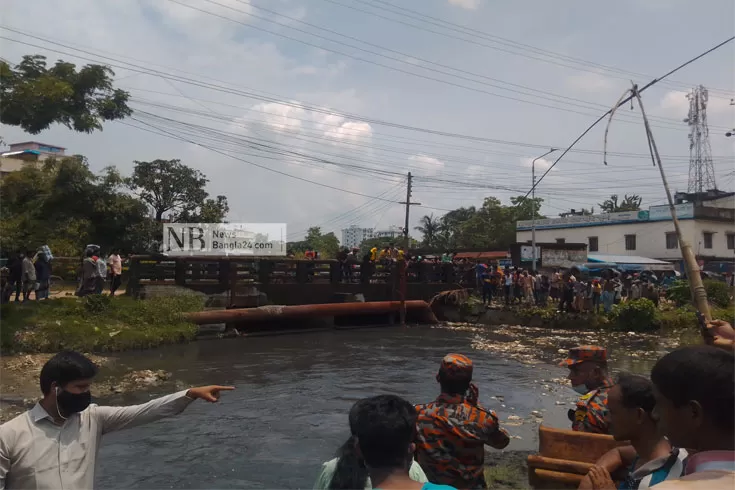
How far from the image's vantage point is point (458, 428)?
3.73 m

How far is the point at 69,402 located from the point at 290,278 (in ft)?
59.9

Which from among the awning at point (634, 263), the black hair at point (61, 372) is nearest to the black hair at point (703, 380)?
the black hair at point (61, 372)

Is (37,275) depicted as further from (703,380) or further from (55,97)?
(703,380)

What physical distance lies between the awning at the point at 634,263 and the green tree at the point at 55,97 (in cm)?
2901

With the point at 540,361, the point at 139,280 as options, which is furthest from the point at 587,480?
the point at 139,280

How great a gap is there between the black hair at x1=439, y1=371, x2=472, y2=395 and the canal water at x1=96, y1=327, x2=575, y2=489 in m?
3.59

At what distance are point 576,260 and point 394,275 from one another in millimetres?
14360

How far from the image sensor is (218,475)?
7.02 m

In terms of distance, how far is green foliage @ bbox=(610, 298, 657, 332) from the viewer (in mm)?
20969

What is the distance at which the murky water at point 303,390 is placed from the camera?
7.32m

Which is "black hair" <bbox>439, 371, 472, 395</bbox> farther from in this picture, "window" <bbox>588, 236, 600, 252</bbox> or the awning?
"window" <bbox>588, 236, 600, 252</bbox>

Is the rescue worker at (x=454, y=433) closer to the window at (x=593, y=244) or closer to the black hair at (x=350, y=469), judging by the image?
the black hair at (x=350, y=469)

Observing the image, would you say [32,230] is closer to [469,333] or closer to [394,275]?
[394,275]

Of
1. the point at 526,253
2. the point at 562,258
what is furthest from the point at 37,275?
the point at 562,258
